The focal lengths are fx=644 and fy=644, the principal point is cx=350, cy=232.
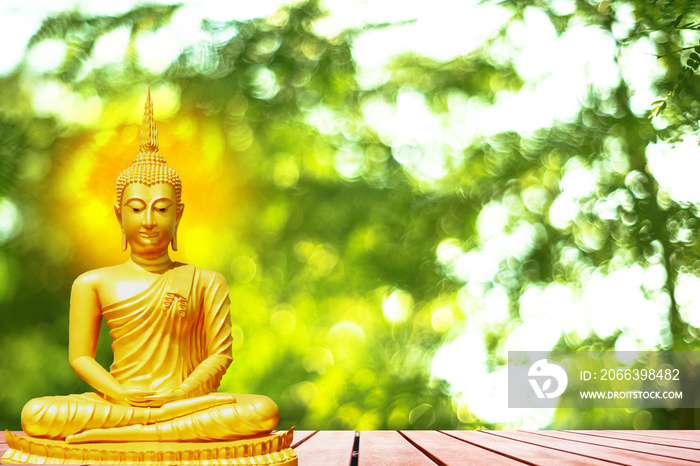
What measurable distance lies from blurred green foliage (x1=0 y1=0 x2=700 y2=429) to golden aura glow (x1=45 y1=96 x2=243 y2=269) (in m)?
0.06

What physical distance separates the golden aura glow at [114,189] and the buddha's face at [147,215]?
216 cm

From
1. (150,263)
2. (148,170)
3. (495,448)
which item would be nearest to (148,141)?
(148,170)

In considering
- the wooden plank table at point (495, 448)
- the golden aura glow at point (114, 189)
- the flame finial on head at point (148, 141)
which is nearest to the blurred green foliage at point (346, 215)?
the golden aura glow at point (114, 189)

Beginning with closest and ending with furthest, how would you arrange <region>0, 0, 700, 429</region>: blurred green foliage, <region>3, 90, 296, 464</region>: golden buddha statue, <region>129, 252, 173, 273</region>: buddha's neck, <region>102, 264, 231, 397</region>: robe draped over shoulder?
<region>3, 90, 296, 464</region>: golden buddha statue
<region>102, 264, 231, 397</region>: robe draped over shoulder
<region>129, 252, 173, 273</region>: buddha's neck
<region>0, 0, 700, 429</region>: blurred green foliage

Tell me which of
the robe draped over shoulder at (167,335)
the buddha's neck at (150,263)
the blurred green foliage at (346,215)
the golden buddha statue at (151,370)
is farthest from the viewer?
the blurred green foliage at (346,215)

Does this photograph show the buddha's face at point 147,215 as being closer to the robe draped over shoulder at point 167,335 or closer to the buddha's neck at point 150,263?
the buddha's neck at point 150,263

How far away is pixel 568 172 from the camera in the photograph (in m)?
4.79

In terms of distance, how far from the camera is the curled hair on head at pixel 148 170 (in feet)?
8.20

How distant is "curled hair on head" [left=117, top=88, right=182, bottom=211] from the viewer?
8.20ft

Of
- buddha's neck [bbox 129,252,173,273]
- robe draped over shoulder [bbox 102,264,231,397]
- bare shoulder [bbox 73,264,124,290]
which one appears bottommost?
robe draped over shoulder [bbox 102,264,231,397]

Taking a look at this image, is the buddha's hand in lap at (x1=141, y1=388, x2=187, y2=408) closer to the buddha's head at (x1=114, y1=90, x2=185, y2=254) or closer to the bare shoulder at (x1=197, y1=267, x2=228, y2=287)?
the bare shoulder at (x1=197, y1=267, x2=228, y2=287)

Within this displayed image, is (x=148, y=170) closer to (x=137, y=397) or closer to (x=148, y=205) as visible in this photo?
(x=148, y=205)

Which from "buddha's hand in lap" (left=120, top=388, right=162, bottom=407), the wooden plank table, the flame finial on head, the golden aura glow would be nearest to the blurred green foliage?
the golden aura glow

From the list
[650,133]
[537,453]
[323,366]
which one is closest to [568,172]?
[650,133]
